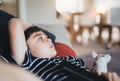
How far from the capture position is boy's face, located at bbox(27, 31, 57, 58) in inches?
43.5

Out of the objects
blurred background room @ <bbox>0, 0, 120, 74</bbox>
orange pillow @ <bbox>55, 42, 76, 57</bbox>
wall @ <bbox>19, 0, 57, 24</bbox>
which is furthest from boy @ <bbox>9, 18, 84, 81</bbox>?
blurred background room @ <bbox>0, 0, 120, 74</bbox>

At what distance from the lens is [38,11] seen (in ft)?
7.75

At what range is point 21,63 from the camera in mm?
1030

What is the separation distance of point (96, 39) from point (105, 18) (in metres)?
0.47

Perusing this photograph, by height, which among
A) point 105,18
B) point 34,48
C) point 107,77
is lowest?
point 105,18

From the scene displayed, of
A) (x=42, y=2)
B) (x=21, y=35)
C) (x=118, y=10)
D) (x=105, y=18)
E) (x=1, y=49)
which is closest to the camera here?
(x=21, y=35)

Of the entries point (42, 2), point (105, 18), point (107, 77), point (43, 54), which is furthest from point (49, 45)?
point (105, 18)

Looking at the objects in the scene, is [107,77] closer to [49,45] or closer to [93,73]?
[93,73]

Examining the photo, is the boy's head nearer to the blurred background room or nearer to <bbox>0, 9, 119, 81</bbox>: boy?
<bbox>0, 9, 119, 81</bbox>: boy

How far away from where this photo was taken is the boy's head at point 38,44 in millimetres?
1105

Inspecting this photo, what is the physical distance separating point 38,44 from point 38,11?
129 cm

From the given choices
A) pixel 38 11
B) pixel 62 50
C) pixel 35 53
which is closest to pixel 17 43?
pixel 35 53

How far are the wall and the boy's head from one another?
105cm

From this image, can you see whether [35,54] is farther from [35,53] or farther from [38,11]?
[38,11]
